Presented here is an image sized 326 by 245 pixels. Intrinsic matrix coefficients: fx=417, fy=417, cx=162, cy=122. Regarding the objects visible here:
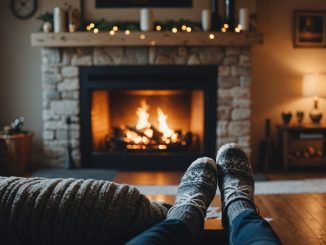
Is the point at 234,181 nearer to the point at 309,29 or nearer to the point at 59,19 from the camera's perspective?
the point at 59,19

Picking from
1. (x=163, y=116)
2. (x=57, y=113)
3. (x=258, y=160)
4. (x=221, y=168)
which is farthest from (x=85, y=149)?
(x=221, y=168)

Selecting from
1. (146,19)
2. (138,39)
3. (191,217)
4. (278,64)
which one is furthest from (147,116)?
(191,217)

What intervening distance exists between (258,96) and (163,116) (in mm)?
940

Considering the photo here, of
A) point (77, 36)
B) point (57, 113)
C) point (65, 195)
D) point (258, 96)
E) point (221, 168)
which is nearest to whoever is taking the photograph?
point (65, 195)

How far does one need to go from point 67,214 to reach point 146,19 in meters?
2.85

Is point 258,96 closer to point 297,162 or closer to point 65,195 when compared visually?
point 297,162

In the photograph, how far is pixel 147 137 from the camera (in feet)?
12.9

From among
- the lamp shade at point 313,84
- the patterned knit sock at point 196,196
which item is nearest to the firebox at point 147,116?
the lamp shade at point 313,84

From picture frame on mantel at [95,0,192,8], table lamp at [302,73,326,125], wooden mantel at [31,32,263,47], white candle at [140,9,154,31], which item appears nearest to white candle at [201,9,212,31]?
wooden mantel at [31,32,263,47]

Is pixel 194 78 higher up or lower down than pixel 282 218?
higher up

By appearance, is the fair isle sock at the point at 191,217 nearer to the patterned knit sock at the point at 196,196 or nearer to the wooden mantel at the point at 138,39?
the patterned knit sock at the point at 196,196

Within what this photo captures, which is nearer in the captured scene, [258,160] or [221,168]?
[221,168]

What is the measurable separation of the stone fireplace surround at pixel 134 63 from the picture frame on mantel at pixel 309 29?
0.61 meters

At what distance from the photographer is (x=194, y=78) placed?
374 cm
